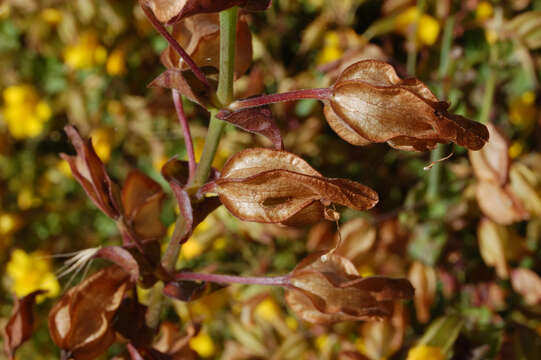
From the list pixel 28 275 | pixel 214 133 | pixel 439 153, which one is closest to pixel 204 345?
pixel 28 275

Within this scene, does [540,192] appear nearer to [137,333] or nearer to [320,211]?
[320,211]

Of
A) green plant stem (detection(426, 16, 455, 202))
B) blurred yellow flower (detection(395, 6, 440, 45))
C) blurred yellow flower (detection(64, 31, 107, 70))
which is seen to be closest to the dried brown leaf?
green plant stem (detection(426, 16, 455, 202))

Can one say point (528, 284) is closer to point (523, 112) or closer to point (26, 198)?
point (523, 112)

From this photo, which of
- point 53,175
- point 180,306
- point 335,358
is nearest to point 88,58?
point 53,175

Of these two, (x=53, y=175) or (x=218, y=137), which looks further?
(x=53, y=175)

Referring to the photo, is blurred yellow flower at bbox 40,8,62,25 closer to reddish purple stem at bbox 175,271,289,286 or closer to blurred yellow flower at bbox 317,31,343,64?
blurred yellow flower at bbox 317,31,343,64

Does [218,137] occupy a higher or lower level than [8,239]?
higher
